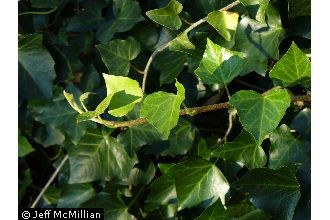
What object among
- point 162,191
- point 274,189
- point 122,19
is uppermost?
point 122,19

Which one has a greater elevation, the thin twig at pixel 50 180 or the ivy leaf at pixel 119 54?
the ivy leaf at pixel 119 54

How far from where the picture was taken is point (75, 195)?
38.1 inches

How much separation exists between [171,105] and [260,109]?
111 millimetres

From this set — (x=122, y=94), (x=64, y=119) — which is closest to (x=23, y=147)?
(x=64, y=119)

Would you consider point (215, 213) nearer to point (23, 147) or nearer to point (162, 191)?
point (162, 191)

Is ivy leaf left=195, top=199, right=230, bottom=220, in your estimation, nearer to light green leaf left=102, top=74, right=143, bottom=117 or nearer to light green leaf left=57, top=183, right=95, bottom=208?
light green leaf left=102, top=74, right=143, bottom=117

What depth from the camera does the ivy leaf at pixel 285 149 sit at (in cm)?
70

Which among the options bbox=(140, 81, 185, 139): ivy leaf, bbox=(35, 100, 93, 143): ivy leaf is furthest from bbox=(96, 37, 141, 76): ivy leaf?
bbox=(140, 81, 185, 139): ivy leaf

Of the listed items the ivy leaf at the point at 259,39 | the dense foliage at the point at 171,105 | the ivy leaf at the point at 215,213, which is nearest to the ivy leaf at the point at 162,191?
the dense foliage at the point at 171,105

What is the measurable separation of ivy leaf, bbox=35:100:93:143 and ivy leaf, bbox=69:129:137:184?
0.8 inches

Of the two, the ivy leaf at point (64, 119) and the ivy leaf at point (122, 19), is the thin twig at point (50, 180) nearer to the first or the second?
the ivy leaf at point (64, 119)

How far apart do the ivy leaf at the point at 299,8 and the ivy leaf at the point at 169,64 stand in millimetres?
185

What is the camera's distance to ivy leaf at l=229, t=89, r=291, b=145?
23.3 inches

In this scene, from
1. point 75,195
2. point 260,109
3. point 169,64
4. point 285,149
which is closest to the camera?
point 260,109
